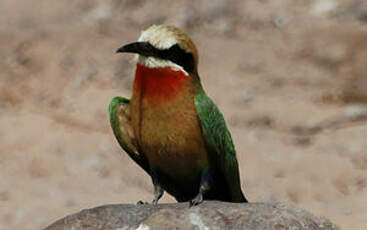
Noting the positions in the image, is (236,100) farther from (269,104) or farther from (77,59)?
(77,59)

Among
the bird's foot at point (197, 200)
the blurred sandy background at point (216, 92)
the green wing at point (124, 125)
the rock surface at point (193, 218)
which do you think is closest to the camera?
the rock surface at point (193, 218)

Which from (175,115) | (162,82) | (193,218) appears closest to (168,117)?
(175,115)

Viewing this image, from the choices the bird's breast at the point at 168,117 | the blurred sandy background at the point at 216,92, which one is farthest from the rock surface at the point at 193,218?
the blurred sandy background at the point at 216,92

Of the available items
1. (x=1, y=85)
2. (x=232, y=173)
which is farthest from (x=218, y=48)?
(x=232, y=173)

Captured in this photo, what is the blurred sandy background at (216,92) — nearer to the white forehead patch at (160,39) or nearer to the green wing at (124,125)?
the green wing at (124,125)

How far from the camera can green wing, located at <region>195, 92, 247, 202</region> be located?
523cm

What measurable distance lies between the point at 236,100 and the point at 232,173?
430 cm

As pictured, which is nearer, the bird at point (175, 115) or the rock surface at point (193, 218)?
the rock surface at point (193, 218)

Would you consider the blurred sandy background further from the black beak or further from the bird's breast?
the black beak

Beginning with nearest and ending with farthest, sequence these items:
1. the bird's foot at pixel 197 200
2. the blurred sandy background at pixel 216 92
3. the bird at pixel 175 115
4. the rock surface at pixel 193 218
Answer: the rock surface at pixel 193 218, the bird's foot at pixel 197 200, the bird at pixel 175 115, the blurred sandy background at pixel 216 92

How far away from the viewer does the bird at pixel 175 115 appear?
16.9ft

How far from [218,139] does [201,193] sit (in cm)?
30

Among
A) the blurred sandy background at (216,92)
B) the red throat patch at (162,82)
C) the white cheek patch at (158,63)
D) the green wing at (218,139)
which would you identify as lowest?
the green wing at (218,139)

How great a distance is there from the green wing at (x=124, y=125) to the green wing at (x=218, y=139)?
1.36 feet
